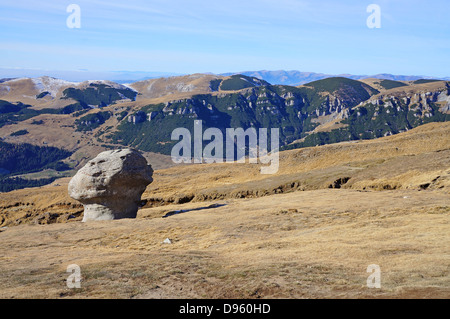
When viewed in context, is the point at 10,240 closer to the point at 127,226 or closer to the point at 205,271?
the point at 127,226

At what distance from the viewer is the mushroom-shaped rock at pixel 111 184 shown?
133ft

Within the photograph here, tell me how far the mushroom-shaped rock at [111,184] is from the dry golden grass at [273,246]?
145 inches

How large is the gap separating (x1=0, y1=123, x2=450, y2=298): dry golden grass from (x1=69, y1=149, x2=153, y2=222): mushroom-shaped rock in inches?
145

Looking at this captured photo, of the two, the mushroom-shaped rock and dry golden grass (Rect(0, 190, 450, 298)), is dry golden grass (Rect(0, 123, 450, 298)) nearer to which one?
dry golden grass (Rect(0, 190, 450, 298))

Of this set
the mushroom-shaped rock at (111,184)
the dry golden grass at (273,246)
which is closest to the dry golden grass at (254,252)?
the dry golden grass at (273,246)

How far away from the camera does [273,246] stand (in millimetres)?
24766

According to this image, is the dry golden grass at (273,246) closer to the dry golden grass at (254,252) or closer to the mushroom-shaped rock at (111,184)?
the dry golden grass at (254,252)

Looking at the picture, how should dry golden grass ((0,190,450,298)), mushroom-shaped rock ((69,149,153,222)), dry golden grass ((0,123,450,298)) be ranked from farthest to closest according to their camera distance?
mushroom-shaped rock ((69,149,153,222))
dry golden grass ((0,123,450,298))
dry golden grass ((0,190,450,298))

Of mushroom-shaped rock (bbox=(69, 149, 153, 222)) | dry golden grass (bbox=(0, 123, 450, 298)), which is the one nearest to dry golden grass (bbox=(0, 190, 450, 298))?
dry golden grass (bbox=(0, 123, 450, 298))

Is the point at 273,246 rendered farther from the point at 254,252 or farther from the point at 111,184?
the point at 111,184

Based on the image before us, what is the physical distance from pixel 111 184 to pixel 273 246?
21.6 m

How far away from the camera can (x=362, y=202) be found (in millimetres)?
36188

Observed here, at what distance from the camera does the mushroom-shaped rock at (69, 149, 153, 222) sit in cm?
A: 4053
